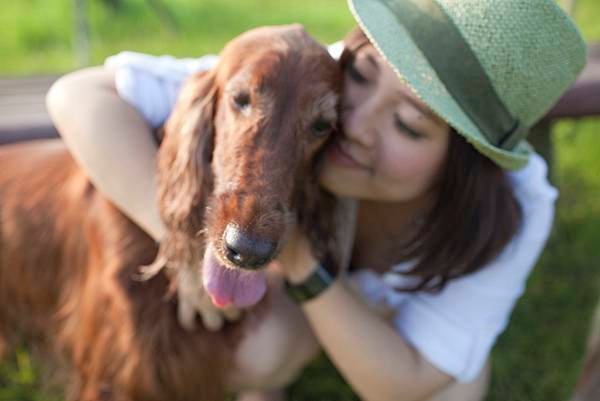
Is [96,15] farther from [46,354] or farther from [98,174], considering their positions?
[98,174]

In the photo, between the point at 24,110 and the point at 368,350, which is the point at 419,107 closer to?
the point at 368,350

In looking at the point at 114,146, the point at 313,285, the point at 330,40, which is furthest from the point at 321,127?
the point at 330,40

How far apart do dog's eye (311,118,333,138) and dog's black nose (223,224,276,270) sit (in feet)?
0.83

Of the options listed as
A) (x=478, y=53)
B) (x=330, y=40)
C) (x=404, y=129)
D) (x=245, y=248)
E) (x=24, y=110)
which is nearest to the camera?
(x=245, y=248)

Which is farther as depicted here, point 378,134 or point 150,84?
point 150,84

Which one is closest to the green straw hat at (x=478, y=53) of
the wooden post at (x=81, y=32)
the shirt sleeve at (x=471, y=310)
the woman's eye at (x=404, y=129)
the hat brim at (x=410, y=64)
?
the hat brim at (x=410, y=64)

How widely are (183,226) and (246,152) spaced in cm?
27

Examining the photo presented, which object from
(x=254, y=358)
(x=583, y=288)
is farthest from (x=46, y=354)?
(x=583, y=288)

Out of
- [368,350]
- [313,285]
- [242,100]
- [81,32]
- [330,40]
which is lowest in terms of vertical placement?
[330,40]

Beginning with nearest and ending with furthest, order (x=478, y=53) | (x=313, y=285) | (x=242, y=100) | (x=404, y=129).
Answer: (x=242, y=100) → (x=478, y=53) → (x=404, y=129) → (x=313, y=285)

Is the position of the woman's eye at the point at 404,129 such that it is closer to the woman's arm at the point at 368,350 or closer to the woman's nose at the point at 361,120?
the woman's nose at the point at 361,120

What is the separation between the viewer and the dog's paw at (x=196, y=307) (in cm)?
164

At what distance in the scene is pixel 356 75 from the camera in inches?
61.0


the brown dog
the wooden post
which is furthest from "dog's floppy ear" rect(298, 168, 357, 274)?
the wooden post
